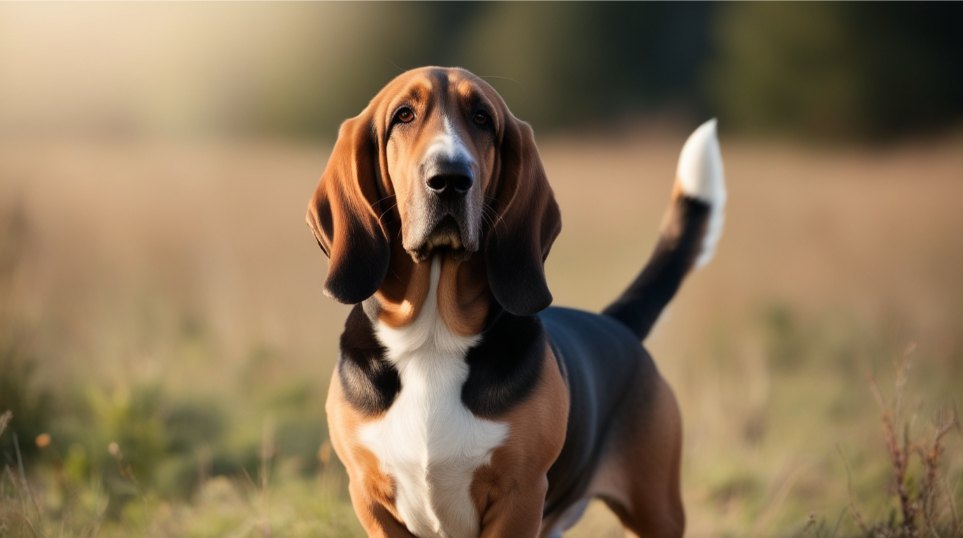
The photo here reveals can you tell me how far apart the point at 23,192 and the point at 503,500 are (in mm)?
4201

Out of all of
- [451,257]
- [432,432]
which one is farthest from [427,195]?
[432,432]

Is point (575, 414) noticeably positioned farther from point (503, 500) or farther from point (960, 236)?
point (960, 236)

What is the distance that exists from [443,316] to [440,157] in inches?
24.6

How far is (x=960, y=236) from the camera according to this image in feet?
41.3

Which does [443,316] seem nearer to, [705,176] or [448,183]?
[448,183]

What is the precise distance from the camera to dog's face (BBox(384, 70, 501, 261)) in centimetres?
359

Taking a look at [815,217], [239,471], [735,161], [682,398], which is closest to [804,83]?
[735,161]

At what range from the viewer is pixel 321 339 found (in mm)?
9328

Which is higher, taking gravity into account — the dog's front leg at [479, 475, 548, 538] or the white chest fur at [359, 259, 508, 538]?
the white chest fur at [359, 259, 508, 538]

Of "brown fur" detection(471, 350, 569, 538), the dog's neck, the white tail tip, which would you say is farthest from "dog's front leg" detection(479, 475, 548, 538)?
the white tail tip

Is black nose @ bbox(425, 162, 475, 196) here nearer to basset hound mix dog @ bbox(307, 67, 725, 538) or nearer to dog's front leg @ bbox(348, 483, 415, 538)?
basset hound mix dog @ bbox(307, 67, 725, 538)

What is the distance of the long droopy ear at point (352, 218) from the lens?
3.84 meters

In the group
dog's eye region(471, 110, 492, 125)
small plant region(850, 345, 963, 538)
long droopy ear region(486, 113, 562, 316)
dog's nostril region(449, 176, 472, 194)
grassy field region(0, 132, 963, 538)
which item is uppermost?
dog's eye region(471, 110, 492, 125)

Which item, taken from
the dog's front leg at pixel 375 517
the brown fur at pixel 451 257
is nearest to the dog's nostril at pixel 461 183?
the brown fur at pixel 451 257
